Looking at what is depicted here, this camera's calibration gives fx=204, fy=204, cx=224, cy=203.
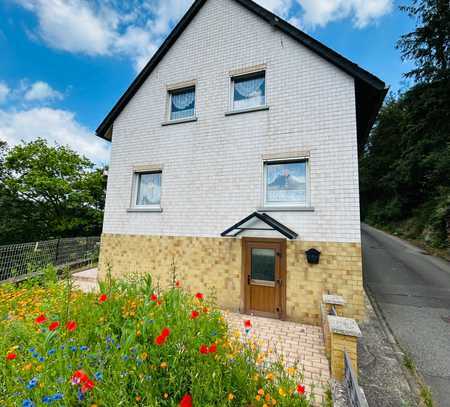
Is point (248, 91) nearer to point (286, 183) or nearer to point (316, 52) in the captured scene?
point (316, 52)

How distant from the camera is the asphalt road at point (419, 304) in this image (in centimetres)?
367

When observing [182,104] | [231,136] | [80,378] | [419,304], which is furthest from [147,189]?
[419,304]

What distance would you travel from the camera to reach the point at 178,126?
7.08m

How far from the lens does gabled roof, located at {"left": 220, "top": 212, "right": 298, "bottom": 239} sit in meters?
5.24

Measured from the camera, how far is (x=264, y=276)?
5586 mm

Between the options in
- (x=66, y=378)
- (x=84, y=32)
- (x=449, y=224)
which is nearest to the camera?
(x=66, y=378)

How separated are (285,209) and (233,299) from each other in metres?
2.89

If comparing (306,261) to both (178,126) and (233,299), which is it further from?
(178,126)

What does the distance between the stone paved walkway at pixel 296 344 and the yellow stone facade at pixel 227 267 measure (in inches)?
16.1

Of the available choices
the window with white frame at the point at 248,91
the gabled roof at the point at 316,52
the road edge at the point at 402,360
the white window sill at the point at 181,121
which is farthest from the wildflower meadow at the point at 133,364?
the gabled roof at the point at 316,52

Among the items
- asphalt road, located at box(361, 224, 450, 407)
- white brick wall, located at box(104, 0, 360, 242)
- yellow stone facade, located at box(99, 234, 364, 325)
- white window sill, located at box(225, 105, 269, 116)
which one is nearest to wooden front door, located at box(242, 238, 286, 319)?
yellow stone facade, located at box(99, 234, 364, 325)

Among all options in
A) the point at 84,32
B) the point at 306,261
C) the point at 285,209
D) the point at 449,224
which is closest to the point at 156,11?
the point at 84,32

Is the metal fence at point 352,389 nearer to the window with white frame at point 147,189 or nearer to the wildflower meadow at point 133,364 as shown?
the wildflower meadow at point 133,364

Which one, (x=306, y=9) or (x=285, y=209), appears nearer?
(x=285, y=209)
